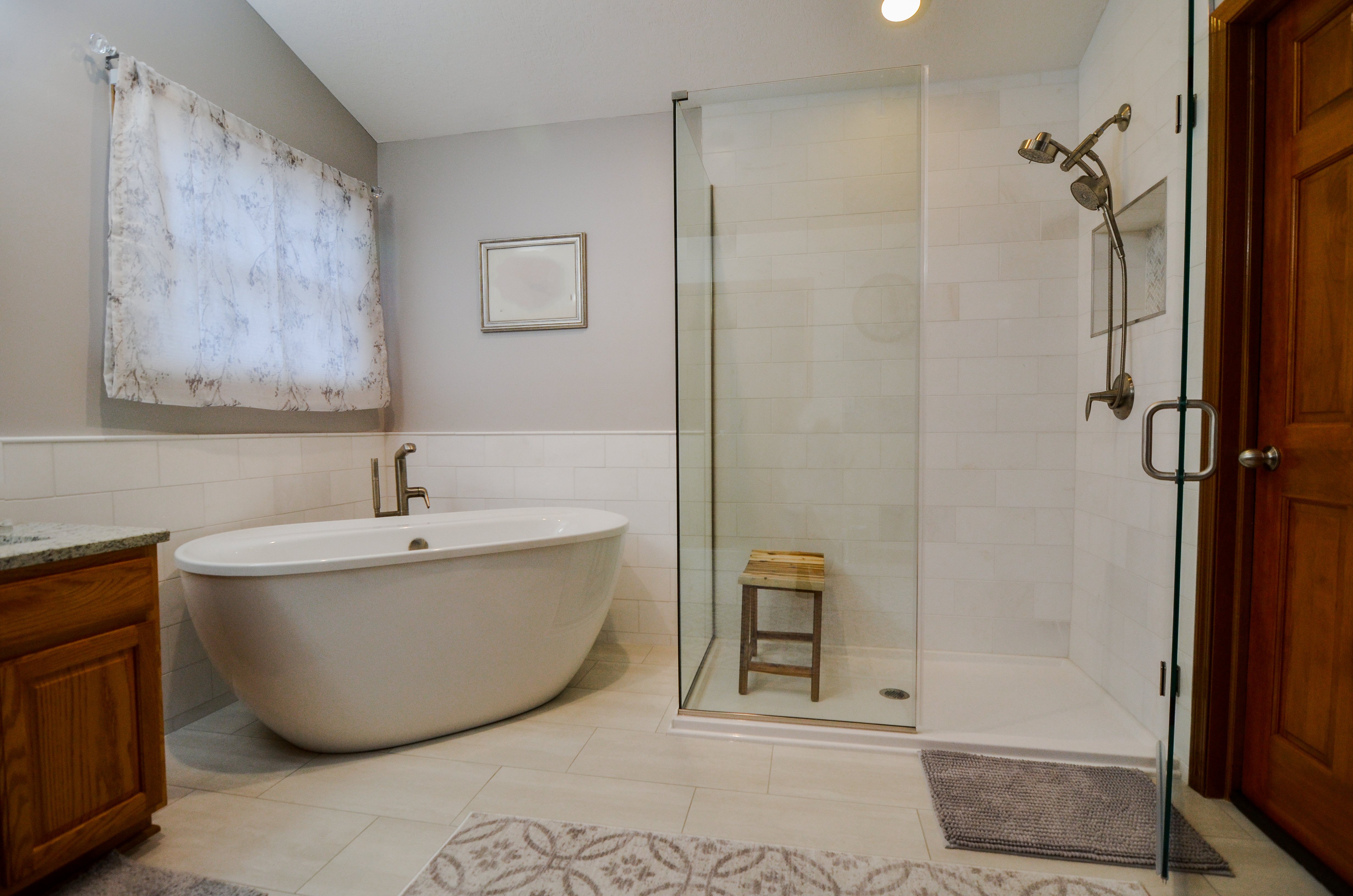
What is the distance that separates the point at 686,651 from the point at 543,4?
8.19ft

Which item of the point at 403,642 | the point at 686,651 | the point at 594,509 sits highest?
the point at 594,509

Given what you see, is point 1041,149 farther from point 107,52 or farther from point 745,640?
point 107,52

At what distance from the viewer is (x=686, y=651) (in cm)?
222

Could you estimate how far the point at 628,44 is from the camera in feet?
8.46

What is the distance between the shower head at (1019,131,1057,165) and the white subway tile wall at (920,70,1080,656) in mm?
362

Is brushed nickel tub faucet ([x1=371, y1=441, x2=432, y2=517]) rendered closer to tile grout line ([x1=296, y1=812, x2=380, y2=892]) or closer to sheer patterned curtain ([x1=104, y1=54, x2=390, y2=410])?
sheer patterned curtain ([x1=104, y1=54, x2=390, y2=410])

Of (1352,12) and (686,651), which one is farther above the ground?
(1352,12)

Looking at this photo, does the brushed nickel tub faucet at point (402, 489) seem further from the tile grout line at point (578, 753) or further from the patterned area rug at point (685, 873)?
the patterned area rug at point (685, 873)

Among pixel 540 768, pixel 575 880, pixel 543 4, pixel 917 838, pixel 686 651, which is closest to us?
pixel 575 880

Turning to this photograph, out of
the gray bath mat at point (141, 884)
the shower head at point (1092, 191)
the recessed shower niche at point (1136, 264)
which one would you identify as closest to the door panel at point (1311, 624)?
the recessed shower niche at point (1136, 264)

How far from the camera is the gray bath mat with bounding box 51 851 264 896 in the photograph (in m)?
1.37

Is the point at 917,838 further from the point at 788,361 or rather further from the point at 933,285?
the point at 933,285

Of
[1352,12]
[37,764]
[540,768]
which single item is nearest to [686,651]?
[540,768]

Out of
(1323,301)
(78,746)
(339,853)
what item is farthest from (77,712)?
(1323,301)
